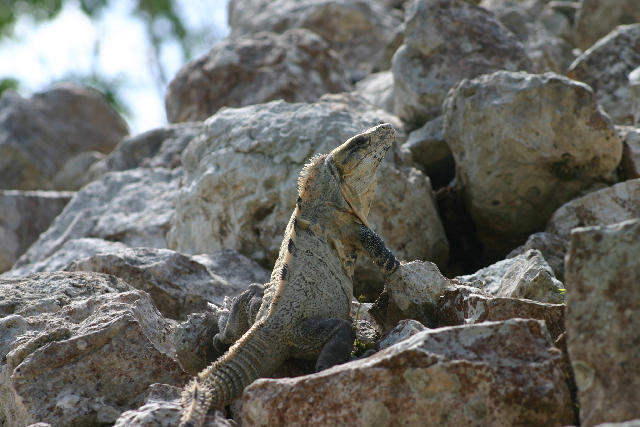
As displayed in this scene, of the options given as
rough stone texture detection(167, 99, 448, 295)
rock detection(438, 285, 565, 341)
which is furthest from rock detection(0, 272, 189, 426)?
rough stone texture detection(167, 99, 448, 295)

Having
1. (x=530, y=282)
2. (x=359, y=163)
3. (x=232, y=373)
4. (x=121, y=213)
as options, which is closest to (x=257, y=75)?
(x=121, y=213)

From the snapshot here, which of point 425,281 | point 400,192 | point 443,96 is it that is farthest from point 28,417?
point 443,96

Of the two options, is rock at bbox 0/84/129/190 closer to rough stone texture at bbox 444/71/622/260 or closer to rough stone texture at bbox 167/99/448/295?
rough stone texture at bbox 167/99/448/295

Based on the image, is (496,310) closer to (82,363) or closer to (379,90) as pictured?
(82,363)

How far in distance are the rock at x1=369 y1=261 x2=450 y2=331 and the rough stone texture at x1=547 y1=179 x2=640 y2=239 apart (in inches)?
82.1

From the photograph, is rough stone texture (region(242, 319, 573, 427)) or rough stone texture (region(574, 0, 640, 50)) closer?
rough stone texture (region(242, 319, 573, 427))

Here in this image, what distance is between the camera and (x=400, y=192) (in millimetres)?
5902

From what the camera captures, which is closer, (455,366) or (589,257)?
(589,257)

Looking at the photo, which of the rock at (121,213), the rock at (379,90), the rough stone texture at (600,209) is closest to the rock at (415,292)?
the rough stone texture at (600,209)

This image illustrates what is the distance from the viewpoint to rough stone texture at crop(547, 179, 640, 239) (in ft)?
17.4

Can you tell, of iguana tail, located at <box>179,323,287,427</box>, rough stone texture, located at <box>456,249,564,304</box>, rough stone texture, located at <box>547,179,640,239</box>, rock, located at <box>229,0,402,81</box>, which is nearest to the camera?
iguana tail, located at <box>179,323,287,427</box>

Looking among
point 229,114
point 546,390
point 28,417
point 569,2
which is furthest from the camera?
point 569,2

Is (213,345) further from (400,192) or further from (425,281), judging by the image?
(400,192)

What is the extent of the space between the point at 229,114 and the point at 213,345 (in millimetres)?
3594
